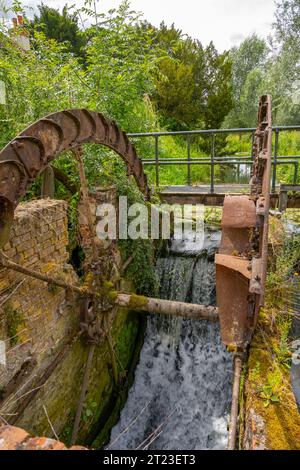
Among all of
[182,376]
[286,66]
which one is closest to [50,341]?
[182,376]

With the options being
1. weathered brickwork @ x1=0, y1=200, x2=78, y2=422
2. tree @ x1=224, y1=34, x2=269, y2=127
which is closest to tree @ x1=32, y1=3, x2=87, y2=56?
tree @ x1=224, y1=34, x2=269, y2=127

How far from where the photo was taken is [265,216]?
2.82 m

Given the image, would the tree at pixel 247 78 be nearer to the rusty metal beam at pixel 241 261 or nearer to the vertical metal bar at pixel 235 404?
the rusty metal beam at pixel 241 261

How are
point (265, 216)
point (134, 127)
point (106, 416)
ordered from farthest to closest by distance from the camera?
point (134, 127), point (106, 416), point (265, 216)

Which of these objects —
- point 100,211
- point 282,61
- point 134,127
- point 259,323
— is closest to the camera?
point 259,323

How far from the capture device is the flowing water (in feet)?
14.8

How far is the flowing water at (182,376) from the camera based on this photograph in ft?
14.8

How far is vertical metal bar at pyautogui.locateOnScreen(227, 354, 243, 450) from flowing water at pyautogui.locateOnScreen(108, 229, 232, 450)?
70.1 inches

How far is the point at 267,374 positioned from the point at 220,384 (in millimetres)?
2003

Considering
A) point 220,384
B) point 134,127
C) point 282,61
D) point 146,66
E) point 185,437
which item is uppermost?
point 282,61

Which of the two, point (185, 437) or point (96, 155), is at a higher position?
point (96, 155)

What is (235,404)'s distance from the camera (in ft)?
8.77
